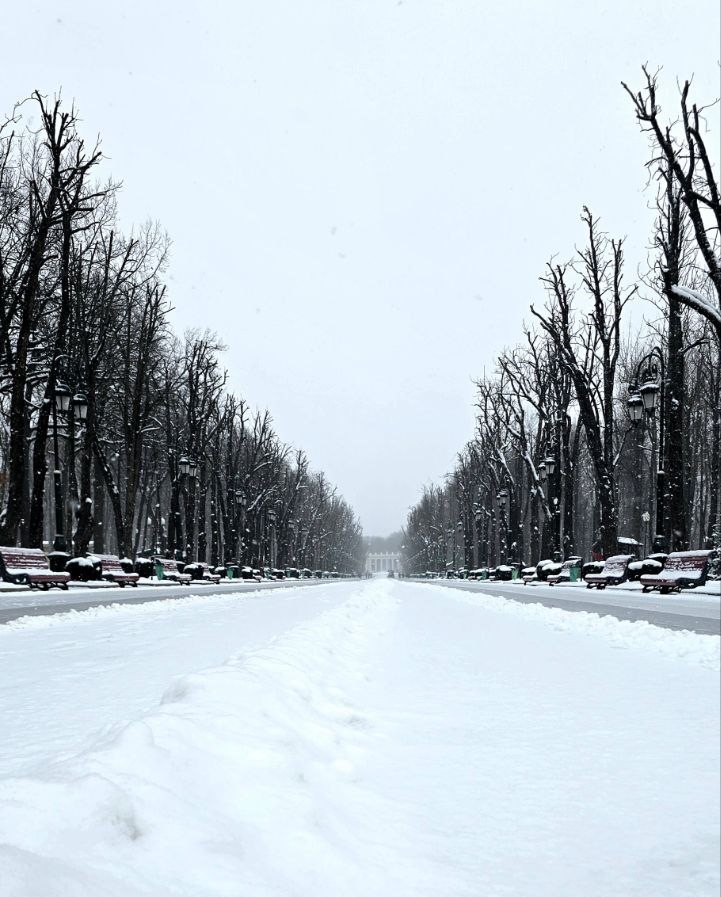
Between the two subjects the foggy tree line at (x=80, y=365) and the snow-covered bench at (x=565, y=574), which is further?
the snow-covered bench at (x=565, y=574)

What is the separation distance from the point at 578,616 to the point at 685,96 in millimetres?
14100

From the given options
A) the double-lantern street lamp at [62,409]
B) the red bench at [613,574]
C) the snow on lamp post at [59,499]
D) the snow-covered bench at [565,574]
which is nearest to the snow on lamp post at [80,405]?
the double-lantern street lamp at [62,409]

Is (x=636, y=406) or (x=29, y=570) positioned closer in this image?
(x=29, y=570)

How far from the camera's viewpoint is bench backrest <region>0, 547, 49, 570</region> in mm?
18506

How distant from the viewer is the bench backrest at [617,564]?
82.3ft

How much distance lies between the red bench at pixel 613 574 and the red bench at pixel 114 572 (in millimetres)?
15394

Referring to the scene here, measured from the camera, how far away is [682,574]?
20.1 m

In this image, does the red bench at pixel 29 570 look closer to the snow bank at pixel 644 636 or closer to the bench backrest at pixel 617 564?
the snow bank at pixel 644 636

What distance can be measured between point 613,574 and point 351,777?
76.2 ft

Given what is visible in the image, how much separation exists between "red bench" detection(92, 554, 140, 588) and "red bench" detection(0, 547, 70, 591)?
2840mm

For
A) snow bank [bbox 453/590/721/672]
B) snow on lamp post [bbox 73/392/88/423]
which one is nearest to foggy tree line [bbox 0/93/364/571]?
snow on lamp post [bbox 73/392/88/423]

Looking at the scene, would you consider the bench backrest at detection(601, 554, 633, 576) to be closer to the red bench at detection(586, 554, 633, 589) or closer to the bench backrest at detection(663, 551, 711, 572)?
Answer: the red bench at detection(586, 554, 633, 589)

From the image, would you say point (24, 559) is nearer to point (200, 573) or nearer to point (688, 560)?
point (200, 573)

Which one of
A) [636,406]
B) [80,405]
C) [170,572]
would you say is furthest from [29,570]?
[636,406]
